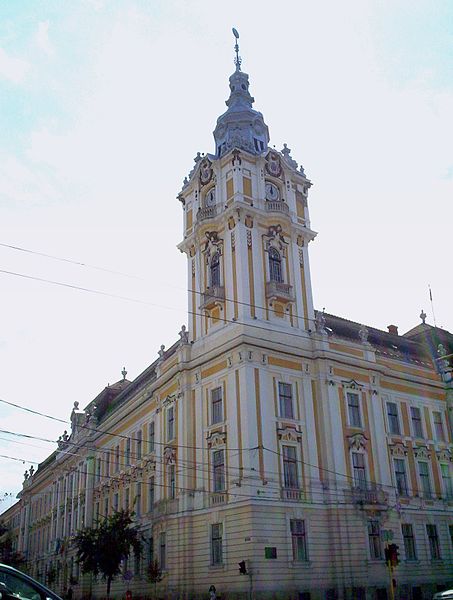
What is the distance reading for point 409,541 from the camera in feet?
128

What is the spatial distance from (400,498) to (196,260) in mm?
19463

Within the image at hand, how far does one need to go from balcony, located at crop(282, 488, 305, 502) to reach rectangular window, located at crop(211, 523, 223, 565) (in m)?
3.71

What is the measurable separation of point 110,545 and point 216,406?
35.2 ft

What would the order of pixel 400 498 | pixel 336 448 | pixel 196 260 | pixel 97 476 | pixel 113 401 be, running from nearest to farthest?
pixel 336 448 < pixel 400 498 < pixel 196 260 < pixel 97 476 < pixel 113 401

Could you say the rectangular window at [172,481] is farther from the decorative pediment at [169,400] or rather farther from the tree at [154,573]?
the decorative pediment at [169,400]

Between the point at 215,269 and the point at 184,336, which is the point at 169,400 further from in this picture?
the point at 215,269

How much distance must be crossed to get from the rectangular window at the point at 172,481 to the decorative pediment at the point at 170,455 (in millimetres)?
298

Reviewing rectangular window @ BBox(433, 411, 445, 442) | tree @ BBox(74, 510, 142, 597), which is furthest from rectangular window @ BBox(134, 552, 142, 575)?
rectangular window @ BBox(433, 411, 445, 442)

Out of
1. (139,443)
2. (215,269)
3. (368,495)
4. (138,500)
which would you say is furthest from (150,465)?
(368,495)

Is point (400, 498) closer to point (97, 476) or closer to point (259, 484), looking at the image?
point (259, 484)

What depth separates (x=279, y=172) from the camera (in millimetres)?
44469

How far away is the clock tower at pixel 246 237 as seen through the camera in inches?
1550

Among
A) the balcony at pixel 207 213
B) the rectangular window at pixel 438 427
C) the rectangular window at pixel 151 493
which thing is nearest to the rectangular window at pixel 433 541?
the rectangular window at pixel 438 427

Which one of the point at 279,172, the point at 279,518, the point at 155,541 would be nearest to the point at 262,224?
the point at 279,172
